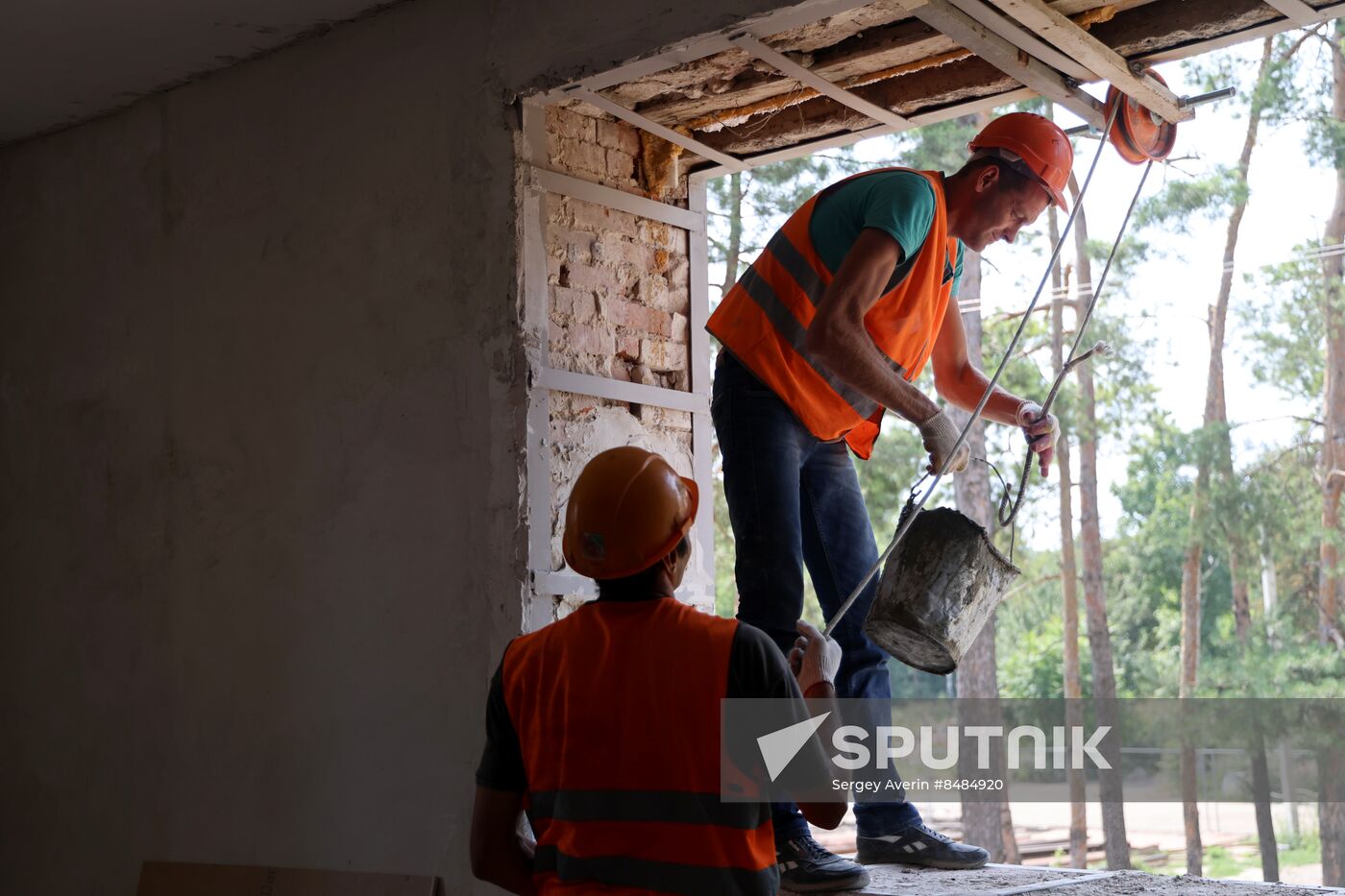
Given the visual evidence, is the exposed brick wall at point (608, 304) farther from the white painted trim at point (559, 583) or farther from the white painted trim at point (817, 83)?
the white painted trim at point (817, 83)

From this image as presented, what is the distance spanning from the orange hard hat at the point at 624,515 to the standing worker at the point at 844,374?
76 cm

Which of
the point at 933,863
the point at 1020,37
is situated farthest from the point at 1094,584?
the point at 1020,37

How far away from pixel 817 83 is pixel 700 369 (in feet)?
2.88

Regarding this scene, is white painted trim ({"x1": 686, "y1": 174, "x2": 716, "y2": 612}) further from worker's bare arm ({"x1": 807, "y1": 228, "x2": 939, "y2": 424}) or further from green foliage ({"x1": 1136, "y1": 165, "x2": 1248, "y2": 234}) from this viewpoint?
green foliage ({"x1": 1136, "y1": 165, "x2": 1248, "y2": 234})

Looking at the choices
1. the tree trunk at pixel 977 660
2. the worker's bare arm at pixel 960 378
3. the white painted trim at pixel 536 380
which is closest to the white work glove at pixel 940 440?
the worker's bare arm at pixel 960 378

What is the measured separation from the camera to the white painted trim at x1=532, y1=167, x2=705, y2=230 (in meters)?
3.23

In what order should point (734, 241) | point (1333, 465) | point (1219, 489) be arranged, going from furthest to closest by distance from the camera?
point (1219, 489), point (1333, 465), point (734, 241)

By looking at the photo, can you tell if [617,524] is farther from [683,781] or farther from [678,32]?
[678,32]

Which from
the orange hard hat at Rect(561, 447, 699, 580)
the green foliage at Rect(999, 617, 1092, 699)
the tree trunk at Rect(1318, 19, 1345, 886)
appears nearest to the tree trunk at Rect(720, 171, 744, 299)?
the tree trunk at Rect(1318, 19, 1345, 886)

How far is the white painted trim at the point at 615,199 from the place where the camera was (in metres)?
3.23

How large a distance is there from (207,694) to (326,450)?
0.83 metres

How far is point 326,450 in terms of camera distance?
344 cm

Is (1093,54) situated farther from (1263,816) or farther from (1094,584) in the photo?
(1263,816)

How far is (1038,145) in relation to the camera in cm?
275
